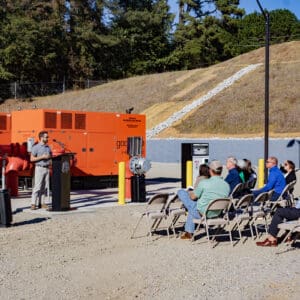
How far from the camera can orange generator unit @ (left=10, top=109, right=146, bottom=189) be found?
60.4 feet

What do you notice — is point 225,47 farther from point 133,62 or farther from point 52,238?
point 52,238

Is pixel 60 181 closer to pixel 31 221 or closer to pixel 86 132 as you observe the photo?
pixel 31 221

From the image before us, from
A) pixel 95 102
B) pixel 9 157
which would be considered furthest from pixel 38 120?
pixel 95 102

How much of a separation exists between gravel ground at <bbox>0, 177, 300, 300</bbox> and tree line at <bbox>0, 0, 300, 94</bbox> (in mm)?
57313

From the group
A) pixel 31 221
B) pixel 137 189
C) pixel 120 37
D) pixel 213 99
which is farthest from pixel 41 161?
pixel 120 37

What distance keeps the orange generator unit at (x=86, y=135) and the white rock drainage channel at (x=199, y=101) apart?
24251 millimetres

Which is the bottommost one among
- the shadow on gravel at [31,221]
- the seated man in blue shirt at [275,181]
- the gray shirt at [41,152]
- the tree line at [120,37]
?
the shadow on gravel at [31,221]

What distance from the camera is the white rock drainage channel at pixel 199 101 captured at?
46487 mm

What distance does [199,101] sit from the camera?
169 ft

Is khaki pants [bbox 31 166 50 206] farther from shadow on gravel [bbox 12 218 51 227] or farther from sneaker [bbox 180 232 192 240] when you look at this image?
sneaker [bbox 180 232 192 240]

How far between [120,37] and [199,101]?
25.1 metres

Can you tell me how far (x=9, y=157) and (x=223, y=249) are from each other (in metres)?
9.04

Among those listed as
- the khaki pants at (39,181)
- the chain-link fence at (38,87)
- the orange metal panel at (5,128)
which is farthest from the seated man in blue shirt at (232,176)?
the chain-link fence at (38,87)

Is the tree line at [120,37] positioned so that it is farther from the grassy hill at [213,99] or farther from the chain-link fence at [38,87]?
the grassy hill at [213,99]
